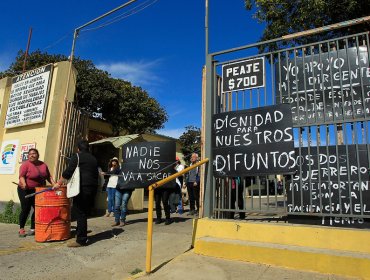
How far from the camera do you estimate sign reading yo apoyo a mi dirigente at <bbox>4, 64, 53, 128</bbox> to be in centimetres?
955

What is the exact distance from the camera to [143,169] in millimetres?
7473

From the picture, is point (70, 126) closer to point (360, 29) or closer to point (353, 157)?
point (353, 157)

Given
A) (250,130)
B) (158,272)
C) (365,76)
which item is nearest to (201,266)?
(158,272)

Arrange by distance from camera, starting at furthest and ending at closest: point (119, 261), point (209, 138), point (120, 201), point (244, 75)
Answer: point (120, 201)
point (209, 138)
point (244, 75)
point (119, 261)

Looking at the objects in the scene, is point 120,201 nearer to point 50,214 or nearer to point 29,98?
point 50,214

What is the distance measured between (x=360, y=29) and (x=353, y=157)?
611cm

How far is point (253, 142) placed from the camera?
514cm

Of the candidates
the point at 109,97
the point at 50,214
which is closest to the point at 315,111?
the point at 50,214

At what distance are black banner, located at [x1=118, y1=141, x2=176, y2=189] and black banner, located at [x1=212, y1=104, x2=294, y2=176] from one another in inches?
84.4

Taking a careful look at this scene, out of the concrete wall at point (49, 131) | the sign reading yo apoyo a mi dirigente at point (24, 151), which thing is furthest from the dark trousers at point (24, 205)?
the sign reading yo apoyo a mi dirigente at point (24, 151)

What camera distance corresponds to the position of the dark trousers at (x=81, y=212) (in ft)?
19.5

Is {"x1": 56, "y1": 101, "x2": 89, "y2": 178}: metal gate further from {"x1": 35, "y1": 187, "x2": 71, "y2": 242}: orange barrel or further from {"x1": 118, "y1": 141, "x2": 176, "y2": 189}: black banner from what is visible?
{"x1": 35, "y1": 187, "x2": 71, "y2": 242}: orange barrel

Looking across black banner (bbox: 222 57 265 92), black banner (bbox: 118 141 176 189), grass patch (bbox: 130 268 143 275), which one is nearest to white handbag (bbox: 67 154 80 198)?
black banner (bbox: 118 141 176 189)

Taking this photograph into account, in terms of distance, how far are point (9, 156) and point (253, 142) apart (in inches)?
315
